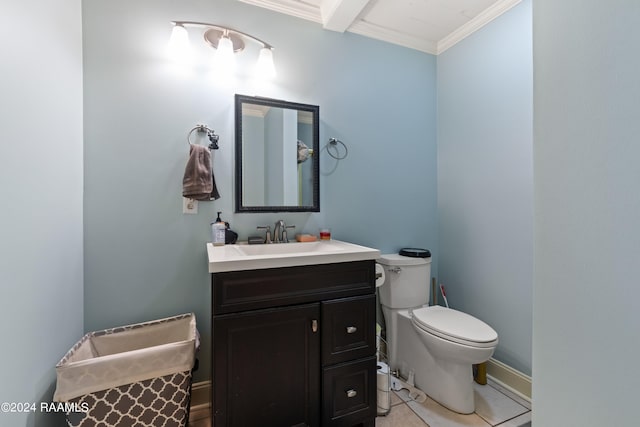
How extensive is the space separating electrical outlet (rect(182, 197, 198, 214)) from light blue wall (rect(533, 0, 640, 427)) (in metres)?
1.54

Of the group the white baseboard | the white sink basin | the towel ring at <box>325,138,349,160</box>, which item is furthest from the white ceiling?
the white baseboard

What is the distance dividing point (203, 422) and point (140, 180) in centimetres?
136

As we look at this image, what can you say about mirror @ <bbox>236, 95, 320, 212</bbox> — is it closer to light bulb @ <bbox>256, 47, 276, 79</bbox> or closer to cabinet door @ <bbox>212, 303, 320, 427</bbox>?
light bulb @ <bbox>256, 47, 276, 79</bbox>

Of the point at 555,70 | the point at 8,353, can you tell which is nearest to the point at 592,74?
the point at 555,70

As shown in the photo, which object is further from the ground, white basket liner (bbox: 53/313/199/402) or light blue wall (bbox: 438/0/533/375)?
light blue wall (bbox: 438/0/533/375)

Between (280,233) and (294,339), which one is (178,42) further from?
(294,339)

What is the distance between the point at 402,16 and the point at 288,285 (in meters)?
2.01

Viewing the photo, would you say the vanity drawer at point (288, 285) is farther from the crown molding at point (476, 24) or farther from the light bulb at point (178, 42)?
the crown molding at point (476, 24)

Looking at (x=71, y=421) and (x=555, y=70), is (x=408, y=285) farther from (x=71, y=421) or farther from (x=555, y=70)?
(x=71, y=421)

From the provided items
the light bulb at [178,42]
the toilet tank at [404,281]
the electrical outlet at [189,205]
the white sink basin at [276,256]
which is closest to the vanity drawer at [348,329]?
the white sink basin at [276,256]

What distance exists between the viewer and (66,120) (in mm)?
1182

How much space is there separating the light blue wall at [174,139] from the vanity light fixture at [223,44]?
0.20 ft

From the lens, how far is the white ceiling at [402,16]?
172 cm

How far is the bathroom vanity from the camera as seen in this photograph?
42.0 inches
